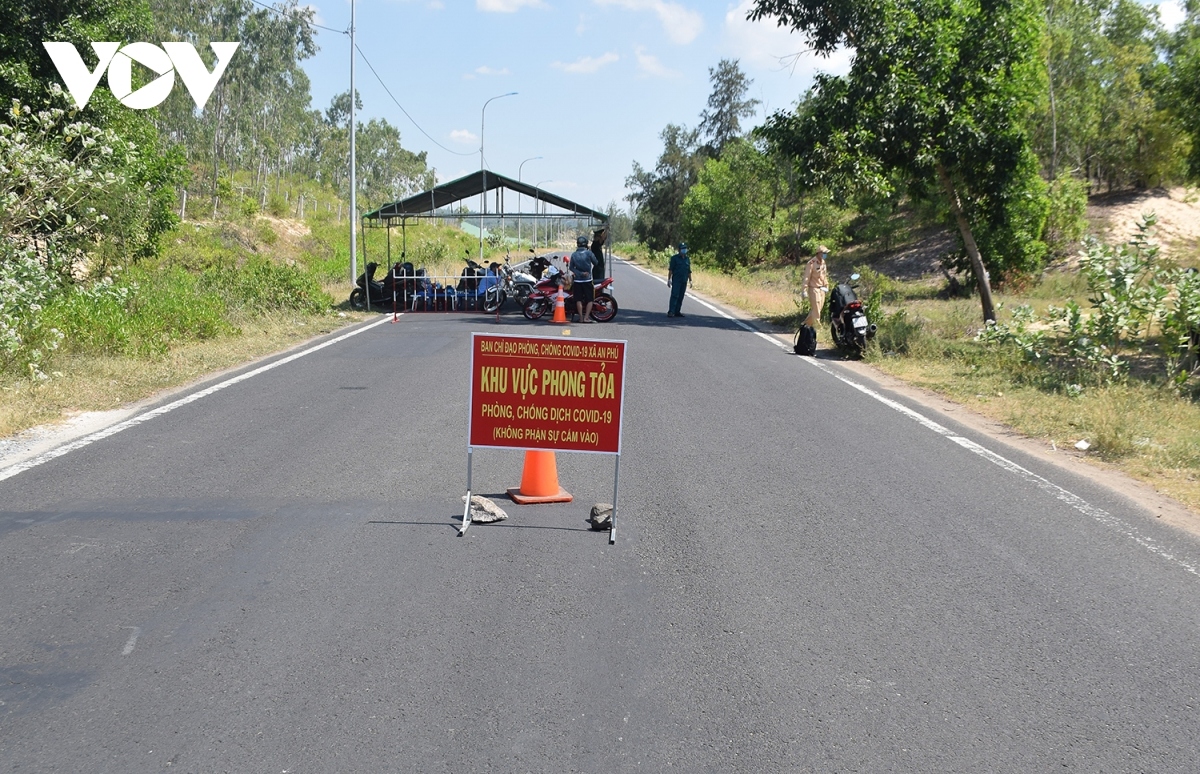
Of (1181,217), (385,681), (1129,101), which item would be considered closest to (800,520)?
(385,681)

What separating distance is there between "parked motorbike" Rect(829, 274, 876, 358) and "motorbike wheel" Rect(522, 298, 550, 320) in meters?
6.95

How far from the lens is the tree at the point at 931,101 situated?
64.3ft

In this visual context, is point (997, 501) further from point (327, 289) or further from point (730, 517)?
point (327, 289)

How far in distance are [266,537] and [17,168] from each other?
7.41 m

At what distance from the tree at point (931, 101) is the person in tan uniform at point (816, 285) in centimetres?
379

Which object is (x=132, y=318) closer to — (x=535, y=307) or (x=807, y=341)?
(x=535, y=307)

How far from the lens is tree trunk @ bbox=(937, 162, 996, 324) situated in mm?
19562

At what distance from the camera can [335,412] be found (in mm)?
10039

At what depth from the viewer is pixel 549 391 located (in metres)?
6.64

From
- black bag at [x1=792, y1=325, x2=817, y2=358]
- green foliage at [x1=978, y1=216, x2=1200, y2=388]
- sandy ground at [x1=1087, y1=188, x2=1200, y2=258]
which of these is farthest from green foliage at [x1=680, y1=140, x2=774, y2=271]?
green foliage at [x1=978, y1=216, x2=1200, y2=388]

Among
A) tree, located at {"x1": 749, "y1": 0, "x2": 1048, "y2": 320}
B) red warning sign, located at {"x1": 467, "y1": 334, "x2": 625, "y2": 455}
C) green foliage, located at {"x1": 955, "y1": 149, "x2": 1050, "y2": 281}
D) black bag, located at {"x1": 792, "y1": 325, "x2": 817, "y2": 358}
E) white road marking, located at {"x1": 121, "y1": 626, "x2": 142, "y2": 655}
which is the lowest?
white road marking, located at {"x1": 121, "y1": 626, "x2": 142, "y2": 655}

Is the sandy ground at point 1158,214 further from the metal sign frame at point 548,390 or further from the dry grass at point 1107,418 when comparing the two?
the metal sign frame at point 548,390

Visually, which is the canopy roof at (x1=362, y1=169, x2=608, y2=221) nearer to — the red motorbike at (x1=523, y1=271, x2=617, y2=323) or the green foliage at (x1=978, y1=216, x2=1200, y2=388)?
the red motorbike at (x1=523, y1=271, x2=617, y2=323)

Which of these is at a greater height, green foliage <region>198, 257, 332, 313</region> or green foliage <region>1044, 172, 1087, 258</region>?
green foliage <region>1044, 172, 1087, 258</region>
